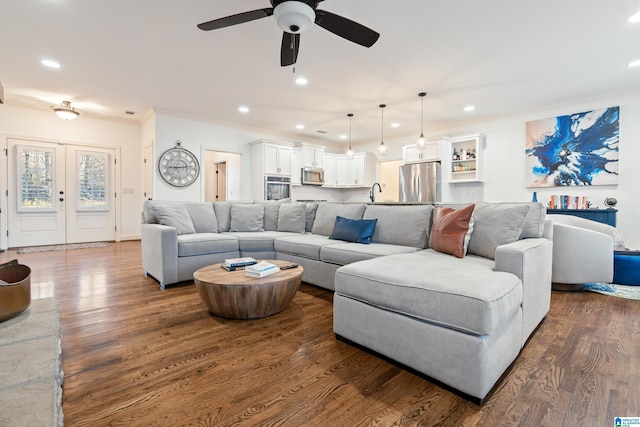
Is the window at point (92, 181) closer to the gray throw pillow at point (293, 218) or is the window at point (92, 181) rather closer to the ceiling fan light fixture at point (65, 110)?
the ceiling fan light fixture at point (65, 110)

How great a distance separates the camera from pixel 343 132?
23.9 ft

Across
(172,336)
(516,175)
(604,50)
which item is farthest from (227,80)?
(516,175)

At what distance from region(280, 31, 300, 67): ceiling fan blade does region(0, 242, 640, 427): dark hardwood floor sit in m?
2.20

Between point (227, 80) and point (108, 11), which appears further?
point (227, 80)

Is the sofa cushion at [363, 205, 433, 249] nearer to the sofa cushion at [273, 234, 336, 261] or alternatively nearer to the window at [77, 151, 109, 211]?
the sofa cushion at [273, 234, 336, 261]

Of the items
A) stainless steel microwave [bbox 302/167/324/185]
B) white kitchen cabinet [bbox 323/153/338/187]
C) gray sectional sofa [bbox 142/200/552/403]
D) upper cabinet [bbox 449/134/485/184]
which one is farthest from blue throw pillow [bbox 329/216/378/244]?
white kitchen cabinet [bbox 323/153/338/187]

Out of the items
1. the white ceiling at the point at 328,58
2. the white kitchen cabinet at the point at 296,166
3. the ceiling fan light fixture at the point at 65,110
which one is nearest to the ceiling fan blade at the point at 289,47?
the white ceiling at the point at 328,58

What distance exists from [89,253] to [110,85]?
9.07ft

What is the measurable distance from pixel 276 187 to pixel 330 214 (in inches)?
132

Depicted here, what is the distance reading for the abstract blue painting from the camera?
4.52 meters

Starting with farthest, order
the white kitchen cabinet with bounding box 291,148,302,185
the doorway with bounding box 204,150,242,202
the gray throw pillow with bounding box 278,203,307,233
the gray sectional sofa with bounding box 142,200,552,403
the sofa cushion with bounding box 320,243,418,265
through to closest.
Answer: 1. the doorway with bounding box 204,150,242,202
2. the white kitchen cabinet with bounding box 291,148,302,185
3. the gray throw pillow with bounding box 278,203,307,233
4. the sofa cushion with bounding box 320,243,418,265
5. the gray sectional sofa with bounding box 142,200,552,403

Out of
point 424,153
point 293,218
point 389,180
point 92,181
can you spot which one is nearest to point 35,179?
point 92,181

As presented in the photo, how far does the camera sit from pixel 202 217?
3.92 meters

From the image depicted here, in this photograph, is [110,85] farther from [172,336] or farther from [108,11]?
[172,336]
